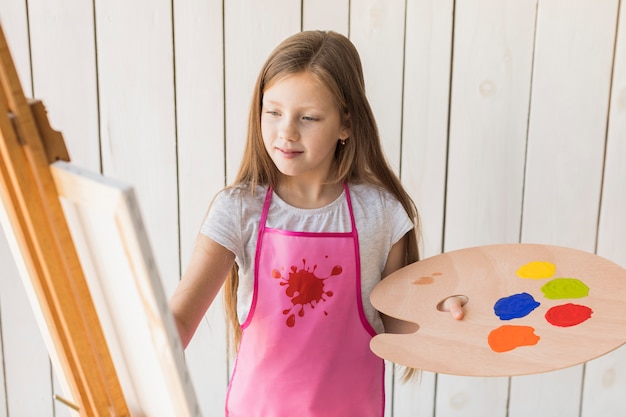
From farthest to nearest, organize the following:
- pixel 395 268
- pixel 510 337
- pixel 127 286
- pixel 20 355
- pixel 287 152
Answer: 1. pixel 20 355
2. pixel 395 268
3. pixel 287 152
4. pixel 510 337
5. pixel 127 286

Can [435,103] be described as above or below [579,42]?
below

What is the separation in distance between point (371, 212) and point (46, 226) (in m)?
0.60

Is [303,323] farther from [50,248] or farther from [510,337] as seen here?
[50,248]

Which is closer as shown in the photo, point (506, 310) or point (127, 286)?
point (127, 286)

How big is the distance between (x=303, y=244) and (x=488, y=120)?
0.56 meters

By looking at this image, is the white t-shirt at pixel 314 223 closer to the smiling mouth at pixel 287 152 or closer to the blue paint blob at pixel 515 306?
the smiling mouth at pixel 287 152

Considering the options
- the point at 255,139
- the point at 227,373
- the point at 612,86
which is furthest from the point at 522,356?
the point at 227,373

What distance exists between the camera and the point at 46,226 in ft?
2.17

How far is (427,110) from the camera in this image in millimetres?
1443

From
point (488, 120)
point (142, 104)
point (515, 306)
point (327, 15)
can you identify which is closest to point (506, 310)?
point (515, 306)

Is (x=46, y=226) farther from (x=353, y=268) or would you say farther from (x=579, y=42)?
(x=579, y=42)

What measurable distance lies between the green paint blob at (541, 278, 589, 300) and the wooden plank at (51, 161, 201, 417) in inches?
22.5

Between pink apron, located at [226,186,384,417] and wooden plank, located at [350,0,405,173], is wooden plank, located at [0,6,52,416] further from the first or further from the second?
wooden plank, located at [350,0,405,173]

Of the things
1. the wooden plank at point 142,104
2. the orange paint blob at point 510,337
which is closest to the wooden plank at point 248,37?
the wooden plank at point 142,104
